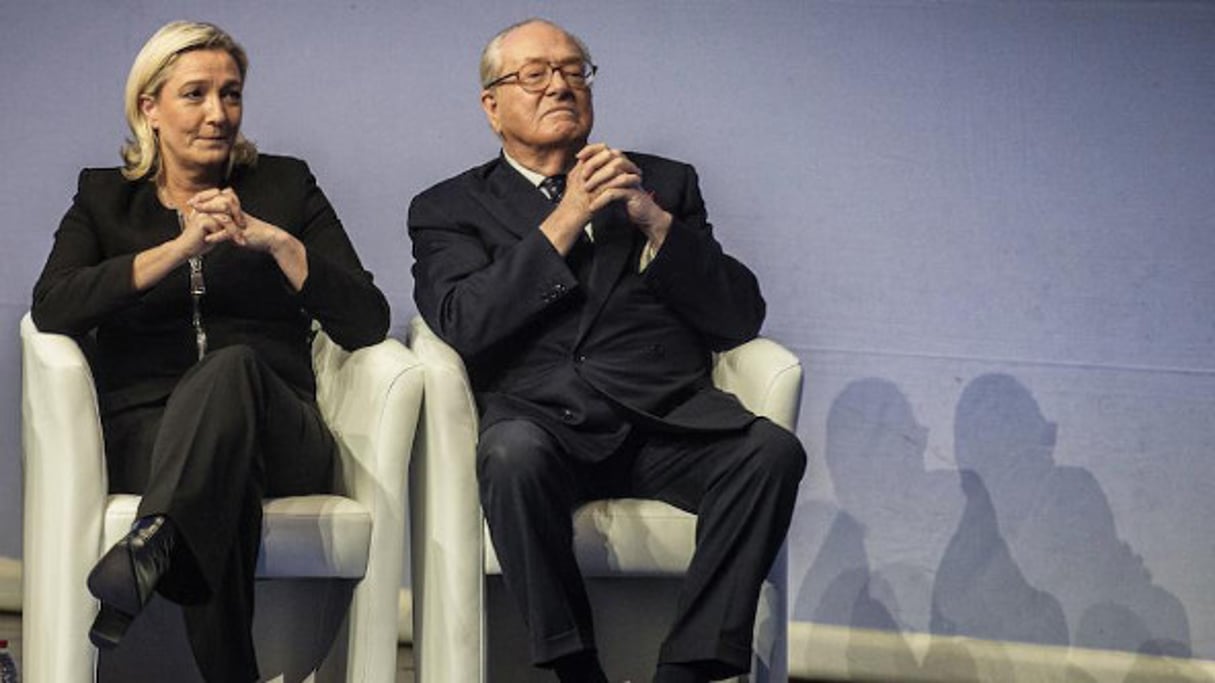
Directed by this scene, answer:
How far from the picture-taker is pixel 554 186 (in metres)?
3.81

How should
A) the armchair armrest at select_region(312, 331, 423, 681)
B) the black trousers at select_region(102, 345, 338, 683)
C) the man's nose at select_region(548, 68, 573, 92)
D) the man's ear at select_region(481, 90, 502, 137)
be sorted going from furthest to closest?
the man's ear at select_region(481, 90, 502, 137), the man's nose at select_region(548, 68, 573, 92), the armchair armrest at select_region(312, 331, 423, 681), the black trousers at select_region(102, 345, 338, 683)

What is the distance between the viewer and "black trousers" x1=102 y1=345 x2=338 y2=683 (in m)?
3.21

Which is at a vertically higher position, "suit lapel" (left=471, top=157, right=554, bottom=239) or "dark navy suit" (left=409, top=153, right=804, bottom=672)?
"suit lapel" (left=471, top=157, right=554, bottom=239)

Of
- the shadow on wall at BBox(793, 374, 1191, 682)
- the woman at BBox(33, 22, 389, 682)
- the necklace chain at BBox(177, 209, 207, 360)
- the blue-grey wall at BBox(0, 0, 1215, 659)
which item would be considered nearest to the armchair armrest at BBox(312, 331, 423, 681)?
the woman at BBox(33, 22, 389, 682)

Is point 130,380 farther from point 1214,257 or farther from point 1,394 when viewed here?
point 1214,257

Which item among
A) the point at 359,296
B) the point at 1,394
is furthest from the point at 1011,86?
the point at 1,394

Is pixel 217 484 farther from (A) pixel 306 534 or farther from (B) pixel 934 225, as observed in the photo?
(B) pixel 934 225

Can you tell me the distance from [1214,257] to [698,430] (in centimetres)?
126

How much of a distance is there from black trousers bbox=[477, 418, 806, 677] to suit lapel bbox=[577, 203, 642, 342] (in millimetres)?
299

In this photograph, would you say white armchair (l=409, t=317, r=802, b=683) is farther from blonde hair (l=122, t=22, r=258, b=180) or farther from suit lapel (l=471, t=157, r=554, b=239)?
blonde hair (l=122, t=22, r=258, b=180)

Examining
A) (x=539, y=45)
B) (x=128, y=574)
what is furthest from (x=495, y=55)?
(x=128, y=574)

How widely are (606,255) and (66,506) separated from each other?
3.47ft

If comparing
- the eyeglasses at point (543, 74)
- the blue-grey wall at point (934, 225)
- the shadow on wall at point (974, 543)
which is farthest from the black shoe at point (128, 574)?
the shadow on wall at point (974, 543)

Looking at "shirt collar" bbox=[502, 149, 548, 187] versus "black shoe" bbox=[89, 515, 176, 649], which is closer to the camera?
"black shoe" bbox=[89, 515, 176, 649]
